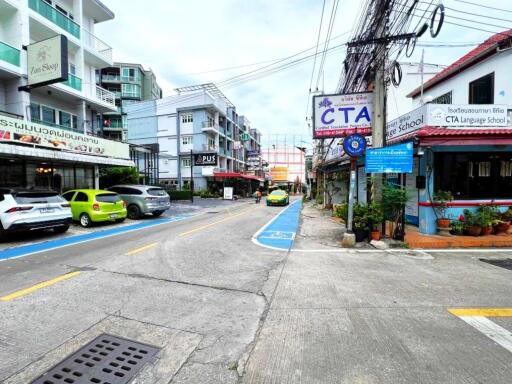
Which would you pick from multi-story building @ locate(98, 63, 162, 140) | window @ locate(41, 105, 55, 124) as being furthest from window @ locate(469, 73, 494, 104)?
multi-story building @ locate(98, 63, 162, 140)

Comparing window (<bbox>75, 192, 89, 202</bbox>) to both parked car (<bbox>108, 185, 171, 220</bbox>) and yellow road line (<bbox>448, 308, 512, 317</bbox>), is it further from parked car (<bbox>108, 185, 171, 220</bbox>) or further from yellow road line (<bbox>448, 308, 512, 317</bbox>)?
yellow road line (<bbox>448, 308, 512, 317</bbox>)

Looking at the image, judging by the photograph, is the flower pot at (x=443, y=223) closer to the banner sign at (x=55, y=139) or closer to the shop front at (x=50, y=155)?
the shop front at (x=50, y=155)

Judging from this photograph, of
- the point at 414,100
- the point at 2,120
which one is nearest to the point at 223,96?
the point at 414,100

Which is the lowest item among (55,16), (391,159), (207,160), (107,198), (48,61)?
(107,198)

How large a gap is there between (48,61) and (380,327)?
17.6 m

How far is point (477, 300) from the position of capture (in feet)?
14.2

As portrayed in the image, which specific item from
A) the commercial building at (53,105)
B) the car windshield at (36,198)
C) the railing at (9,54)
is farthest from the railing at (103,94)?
the car windshield at (36,198)

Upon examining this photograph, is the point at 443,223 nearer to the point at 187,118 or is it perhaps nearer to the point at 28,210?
the point at 28,210

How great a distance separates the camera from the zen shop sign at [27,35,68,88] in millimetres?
13359

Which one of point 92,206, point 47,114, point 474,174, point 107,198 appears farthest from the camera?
point 47,114

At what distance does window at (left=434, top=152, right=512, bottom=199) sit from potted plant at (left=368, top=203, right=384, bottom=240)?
236cm

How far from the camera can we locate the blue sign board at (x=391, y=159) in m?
8.36

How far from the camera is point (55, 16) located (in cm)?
1648

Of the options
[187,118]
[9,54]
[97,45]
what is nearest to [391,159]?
[9,54]
